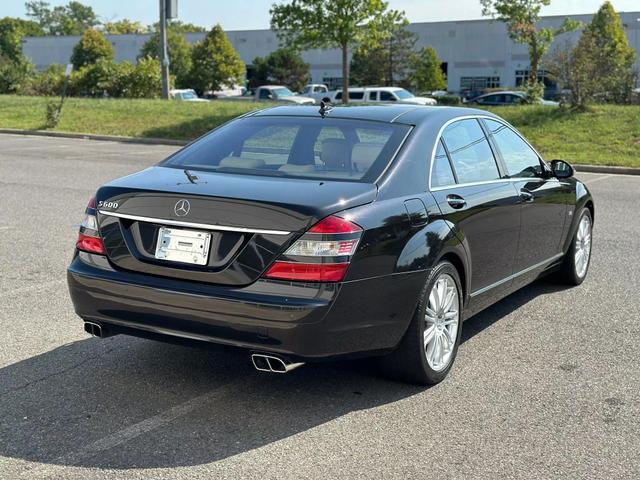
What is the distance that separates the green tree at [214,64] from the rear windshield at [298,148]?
168ft

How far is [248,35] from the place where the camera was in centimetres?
7588

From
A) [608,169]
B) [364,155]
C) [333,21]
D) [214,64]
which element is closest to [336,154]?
[364,155]

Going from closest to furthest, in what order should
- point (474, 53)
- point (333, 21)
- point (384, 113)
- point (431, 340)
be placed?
point (431, 340)
point (384, 113)
point (333, 21)
point (474, 53)

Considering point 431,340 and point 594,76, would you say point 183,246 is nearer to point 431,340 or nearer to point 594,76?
point 431,340

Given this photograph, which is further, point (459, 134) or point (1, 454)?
point (459, 134)

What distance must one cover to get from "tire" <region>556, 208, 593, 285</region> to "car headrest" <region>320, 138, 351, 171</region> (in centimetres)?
271

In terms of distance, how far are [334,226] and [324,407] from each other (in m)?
0.97

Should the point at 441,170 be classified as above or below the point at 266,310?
above

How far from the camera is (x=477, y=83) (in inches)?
2591

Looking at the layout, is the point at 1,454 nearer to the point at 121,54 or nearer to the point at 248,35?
the point at 248,35

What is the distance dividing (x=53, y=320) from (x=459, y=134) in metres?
2.97

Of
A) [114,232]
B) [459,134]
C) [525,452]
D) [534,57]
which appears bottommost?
[525,452]

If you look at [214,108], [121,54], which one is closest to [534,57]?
[214,108]

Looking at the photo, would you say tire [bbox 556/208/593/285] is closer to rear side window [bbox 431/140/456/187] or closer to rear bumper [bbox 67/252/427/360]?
rear side window [bbox 431/140/456/187]
